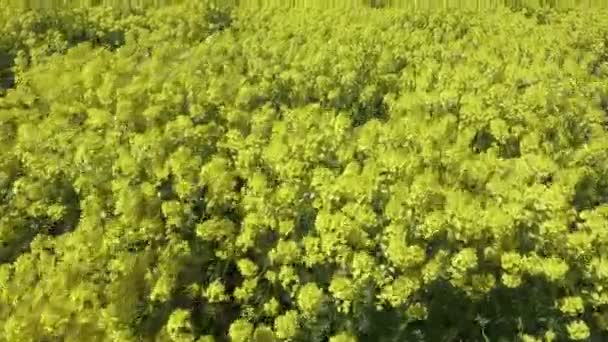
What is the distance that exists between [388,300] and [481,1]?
5.50 metres

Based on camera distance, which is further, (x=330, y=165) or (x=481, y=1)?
(x=481, y=1)

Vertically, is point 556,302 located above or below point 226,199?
below

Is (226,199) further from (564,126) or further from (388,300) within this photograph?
(564,126)

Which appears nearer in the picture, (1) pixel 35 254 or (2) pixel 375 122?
(1) pixel 35 254

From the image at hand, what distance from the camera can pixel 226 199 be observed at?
3410mm

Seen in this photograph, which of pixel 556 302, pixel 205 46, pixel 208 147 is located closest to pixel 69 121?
pixel 208 147

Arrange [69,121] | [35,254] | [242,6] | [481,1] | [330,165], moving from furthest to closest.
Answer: [481,1]
[242,6]
[69,121]
[330,165]
[35,254]

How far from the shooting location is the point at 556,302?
10.3ft

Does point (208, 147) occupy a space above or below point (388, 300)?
above

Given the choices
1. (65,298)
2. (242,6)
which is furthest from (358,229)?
(242,6)

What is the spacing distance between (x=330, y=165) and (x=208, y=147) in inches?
20.6

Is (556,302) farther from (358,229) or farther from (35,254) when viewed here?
(35,254)

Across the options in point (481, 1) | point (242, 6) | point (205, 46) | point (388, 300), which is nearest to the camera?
point (388, 300)

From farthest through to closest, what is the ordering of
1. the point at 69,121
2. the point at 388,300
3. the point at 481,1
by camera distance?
the point at 481,1, the point at 69,121, the point at 388,300
